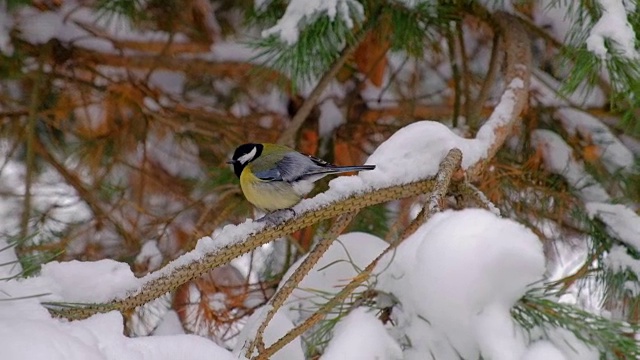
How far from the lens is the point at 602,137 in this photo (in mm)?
1705

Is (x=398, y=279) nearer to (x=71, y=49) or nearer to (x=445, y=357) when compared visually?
(x=445, y=357)

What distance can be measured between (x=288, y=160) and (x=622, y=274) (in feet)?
1.84

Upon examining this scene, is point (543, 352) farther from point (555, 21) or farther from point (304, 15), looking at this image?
point (555, 21)

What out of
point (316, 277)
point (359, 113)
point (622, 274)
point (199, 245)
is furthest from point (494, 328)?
point (359, 113)

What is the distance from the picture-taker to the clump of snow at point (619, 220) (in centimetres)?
133

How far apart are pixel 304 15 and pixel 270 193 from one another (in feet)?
1.05

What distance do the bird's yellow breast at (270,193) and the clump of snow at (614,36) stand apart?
1.49 ft

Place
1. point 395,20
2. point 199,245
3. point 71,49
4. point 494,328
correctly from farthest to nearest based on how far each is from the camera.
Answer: point 71,49 → point 395,20 → point 199,245 → point 494,328

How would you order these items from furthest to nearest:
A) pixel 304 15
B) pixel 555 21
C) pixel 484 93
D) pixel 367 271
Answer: pixel 555 21
pixel 484 93
pixel 304 15
pixel 367 271

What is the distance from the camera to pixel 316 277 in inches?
43.5

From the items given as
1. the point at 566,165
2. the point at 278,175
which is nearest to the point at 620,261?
the point at 566,165

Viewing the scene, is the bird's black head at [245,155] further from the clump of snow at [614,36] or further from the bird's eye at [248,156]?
the clump of snow at [614,36]

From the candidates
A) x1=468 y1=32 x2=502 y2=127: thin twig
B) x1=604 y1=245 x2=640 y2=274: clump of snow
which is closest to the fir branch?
x1=604 y1=245 x2=640 y2=274: clump of snow

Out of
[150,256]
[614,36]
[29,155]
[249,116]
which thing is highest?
[614,36]
